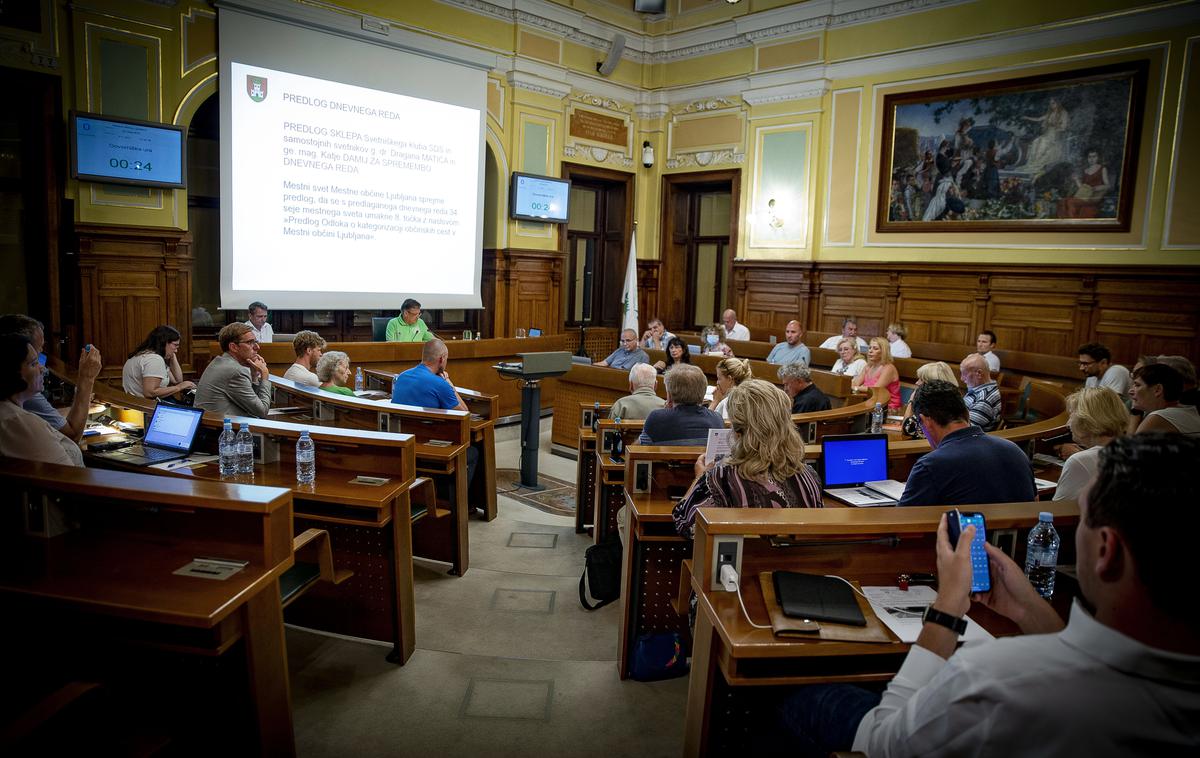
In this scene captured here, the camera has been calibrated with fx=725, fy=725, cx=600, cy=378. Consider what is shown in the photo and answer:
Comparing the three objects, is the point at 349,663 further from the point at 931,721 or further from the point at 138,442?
the point at 931,721

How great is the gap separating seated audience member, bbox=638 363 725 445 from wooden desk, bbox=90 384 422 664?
1.24 m

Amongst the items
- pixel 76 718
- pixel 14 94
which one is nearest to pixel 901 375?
pixel 76 718

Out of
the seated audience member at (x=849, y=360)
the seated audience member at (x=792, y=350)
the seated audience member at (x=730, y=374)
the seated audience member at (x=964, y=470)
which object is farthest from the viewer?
the seated audience member at (x=792, y=350)

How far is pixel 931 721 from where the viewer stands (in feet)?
3.93

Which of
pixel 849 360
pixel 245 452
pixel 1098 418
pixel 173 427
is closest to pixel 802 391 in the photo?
pixel 1098 418

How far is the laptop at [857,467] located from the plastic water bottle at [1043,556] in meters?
1.19

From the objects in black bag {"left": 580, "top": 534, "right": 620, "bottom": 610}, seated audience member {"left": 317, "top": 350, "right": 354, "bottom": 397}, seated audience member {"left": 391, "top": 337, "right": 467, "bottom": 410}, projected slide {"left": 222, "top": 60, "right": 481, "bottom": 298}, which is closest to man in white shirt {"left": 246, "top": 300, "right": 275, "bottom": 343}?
projected slide {"left": 222, "top": 60, "right": 481, "bottom": 298}

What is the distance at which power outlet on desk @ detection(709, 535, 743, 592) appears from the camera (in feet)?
6.96

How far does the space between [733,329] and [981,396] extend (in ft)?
15.6

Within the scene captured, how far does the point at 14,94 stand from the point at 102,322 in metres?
2.11

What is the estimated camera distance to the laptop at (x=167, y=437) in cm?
358

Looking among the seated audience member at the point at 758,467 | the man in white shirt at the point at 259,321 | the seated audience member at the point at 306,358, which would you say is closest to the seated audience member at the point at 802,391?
the seated audience member at the point at 758,467

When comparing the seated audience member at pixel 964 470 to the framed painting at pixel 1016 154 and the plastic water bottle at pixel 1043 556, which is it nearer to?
the plastic water bottle at pixel 1043 556

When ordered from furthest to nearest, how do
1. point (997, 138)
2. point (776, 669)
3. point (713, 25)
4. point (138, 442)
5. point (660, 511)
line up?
point (713, 25) < point (997, 138) < point (138, 442) < point (660, 511) < point (776, 669)
